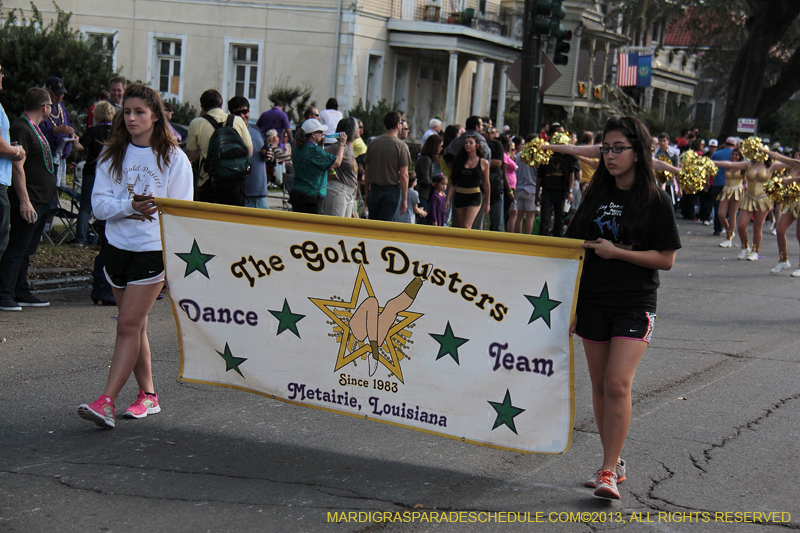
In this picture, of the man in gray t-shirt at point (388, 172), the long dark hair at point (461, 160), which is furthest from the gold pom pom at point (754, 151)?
the man in gray t-shirt at point (388, 172)

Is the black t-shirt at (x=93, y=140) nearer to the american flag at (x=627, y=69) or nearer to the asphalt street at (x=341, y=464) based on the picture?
the asphalt street at (x=341, y=464)

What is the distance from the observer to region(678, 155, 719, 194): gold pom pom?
380 inches

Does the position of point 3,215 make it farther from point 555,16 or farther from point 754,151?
point 754,151

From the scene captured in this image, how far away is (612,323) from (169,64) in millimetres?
28763

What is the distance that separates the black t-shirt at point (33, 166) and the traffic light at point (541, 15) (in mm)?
9390

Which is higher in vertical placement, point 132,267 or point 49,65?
point 49,65

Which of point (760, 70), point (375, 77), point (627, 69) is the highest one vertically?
point (627, 69)

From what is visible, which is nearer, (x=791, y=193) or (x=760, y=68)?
(x=791, y=193)

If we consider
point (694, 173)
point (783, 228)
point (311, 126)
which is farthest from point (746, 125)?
point (311, 126)

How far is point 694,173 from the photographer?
32.2 feet

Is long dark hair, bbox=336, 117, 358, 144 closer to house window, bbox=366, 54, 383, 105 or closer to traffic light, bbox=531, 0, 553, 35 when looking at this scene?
traffic light, bbox=531, 0, 553, 35

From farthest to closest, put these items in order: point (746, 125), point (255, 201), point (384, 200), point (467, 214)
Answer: point (746, 125) → point (467, 214) → point (384, 200) → point (255, 201)

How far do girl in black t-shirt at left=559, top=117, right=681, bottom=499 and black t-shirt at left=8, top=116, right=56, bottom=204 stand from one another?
597 cm

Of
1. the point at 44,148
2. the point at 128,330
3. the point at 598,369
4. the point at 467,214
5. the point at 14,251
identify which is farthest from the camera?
the point at 467,214
